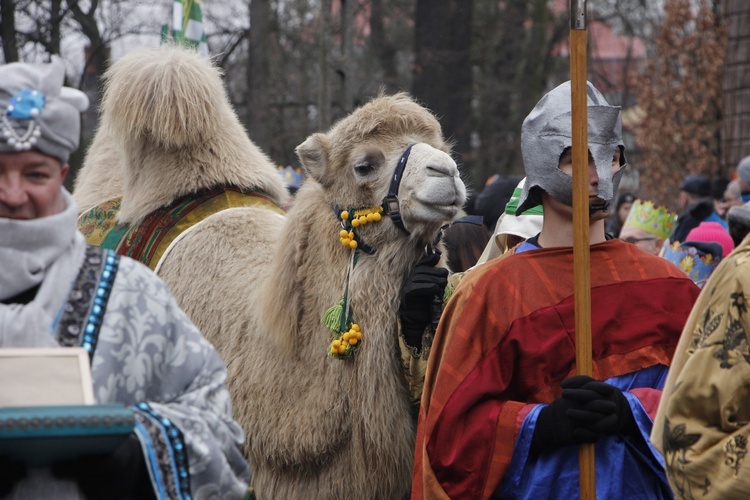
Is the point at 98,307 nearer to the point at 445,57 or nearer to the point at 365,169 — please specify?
the point at 365,169

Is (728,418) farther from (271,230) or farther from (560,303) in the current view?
(271,230)

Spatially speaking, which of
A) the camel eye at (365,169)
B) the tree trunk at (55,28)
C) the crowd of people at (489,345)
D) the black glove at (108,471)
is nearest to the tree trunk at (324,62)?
the tree trunk at (55,28)

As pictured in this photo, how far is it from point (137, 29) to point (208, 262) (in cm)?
474

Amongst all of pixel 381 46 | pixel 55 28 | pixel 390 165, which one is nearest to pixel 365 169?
pixel 390 165

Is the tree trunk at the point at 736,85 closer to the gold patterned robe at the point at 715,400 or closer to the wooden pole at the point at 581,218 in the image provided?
the wooden pole at the point at 581,218

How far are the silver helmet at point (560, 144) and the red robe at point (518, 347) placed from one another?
0.19 m

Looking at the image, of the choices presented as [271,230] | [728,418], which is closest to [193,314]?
[271,230]

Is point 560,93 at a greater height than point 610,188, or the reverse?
point 560,93

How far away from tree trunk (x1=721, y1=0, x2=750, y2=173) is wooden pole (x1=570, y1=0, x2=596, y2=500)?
25.6 feet

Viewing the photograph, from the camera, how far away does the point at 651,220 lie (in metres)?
8.04

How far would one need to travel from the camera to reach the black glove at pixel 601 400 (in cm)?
309

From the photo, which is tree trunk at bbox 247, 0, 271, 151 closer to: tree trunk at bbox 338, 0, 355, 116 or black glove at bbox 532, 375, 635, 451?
tree trunk at bbox 338, 0, 355, 116

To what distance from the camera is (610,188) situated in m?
3.44

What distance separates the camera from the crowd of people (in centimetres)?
241
